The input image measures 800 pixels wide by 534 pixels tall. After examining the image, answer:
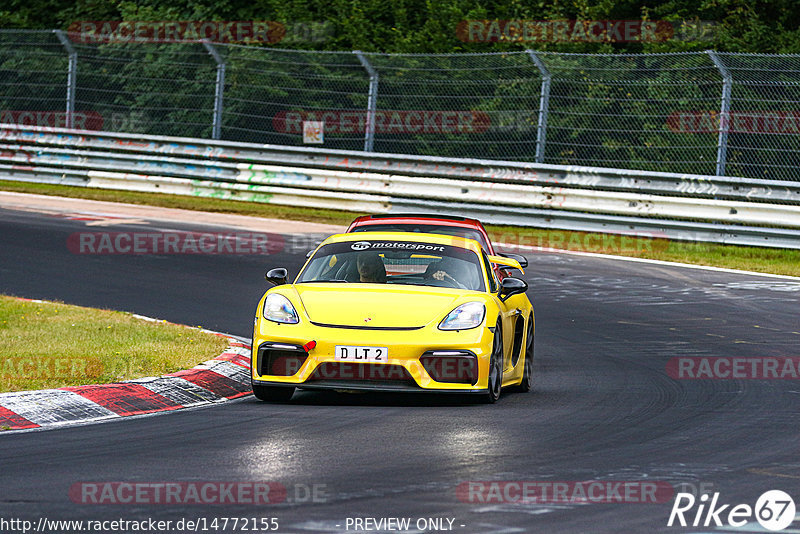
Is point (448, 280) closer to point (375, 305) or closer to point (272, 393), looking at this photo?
point (375, 305)

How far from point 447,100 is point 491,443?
14935 millimetres

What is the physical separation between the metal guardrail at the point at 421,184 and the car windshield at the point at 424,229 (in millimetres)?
7757

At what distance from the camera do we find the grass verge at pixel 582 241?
60.3 ft

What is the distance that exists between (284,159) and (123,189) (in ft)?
11.5

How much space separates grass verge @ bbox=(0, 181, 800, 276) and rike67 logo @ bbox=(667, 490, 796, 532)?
12031 mm

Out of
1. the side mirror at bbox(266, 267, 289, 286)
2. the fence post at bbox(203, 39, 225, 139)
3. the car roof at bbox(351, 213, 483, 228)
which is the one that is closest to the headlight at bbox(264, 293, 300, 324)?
the side mirror at bbox(266, 267, 289, 286)

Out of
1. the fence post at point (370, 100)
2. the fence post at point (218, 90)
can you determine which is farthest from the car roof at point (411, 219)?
the fence post at point (218, 90)

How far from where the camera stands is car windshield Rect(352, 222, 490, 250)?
11.6 meters

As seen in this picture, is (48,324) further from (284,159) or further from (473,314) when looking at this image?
(284,159)

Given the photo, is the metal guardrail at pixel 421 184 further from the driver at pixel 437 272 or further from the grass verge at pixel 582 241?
the driver at pixel 437 272

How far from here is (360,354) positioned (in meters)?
8.84

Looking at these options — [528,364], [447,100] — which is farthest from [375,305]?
[447,100]

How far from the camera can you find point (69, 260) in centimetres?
1719

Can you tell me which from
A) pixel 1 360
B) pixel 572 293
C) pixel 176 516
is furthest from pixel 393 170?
pixel 176 516
